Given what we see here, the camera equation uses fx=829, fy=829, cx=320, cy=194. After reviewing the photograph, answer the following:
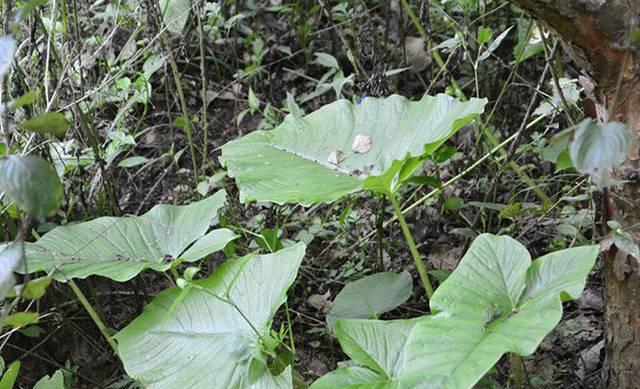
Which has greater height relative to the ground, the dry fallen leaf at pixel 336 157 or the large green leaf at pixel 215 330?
the dry fallen leaf at pixel 336 157

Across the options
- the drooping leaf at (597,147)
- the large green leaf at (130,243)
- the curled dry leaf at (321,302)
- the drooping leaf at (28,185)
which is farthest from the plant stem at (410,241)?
the drooping leaf at (28,185)

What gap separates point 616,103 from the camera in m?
1.34

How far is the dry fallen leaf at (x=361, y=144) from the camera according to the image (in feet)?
6.24

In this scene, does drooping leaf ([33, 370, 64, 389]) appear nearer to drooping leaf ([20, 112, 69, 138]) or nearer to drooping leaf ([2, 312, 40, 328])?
drooping leaf ([2, 312, 40, 328])

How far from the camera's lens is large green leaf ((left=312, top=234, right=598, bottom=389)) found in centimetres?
128

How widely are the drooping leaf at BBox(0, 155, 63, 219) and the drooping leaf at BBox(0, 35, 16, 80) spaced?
10cm

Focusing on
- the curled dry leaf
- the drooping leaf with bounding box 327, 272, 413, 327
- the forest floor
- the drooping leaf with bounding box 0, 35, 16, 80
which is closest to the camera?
the drooping leaf with bounding box 0, 35, 16, 80

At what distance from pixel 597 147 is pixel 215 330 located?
0.95 metres

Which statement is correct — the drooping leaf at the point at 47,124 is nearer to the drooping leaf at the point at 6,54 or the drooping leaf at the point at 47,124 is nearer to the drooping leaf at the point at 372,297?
the drooping leaf at the point at 6,54

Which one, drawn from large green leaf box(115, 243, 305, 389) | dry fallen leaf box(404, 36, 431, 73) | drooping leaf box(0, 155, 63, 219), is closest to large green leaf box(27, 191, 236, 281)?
large green leaf box(115, 243, 305, 389)

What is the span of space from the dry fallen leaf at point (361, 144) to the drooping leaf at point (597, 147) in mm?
932

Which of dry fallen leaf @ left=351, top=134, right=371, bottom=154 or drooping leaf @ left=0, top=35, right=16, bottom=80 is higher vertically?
drooping leaf @ left=0, top=35, right=16, bottom=80

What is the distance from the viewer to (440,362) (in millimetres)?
1297

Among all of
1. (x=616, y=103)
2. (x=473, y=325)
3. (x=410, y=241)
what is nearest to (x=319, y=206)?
(x=410, y=241)
